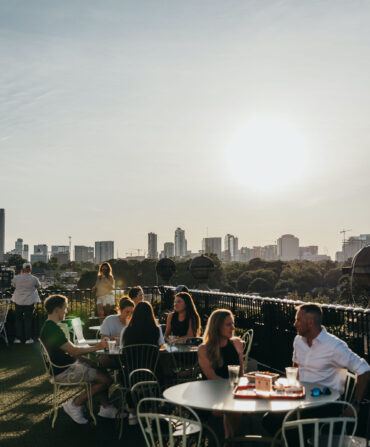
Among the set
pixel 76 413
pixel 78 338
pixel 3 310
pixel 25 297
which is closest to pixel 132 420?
pixel 76 413

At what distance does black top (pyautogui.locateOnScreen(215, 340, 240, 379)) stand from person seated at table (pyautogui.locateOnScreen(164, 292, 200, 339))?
2.52 m

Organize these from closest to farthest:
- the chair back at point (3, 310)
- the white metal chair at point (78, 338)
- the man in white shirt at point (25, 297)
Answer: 1. the white metal chair at point (78, 338)
2. the chair back at point (3, 310)
3. the man in white shirt at point (25, 297)

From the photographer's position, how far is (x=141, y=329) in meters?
6.46

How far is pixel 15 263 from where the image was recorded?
14475 cm

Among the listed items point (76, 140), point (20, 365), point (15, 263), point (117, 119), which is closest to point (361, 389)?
point (20, 365)

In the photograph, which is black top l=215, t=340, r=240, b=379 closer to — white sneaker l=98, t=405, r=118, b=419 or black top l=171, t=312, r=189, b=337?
white sneaker l=98, t=405, r=118, b=419

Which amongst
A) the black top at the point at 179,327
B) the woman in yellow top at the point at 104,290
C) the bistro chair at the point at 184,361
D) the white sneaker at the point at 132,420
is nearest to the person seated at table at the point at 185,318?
the black top at the point at 179,327

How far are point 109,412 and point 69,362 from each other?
96 centimetres

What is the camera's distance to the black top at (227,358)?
17.6 ft

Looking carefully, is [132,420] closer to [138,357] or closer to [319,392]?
[138,357]

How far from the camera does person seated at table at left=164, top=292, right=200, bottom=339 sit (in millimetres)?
7969

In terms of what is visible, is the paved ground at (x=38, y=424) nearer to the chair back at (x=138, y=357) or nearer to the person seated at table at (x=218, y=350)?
the chair back at (x=138, y=357)

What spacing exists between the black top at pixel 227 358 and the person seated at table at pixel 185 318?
8.27 ft

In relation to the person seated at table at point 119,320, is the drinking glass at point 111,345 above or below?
below
